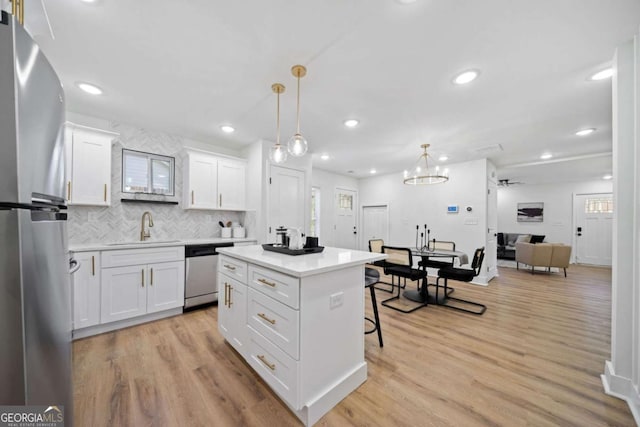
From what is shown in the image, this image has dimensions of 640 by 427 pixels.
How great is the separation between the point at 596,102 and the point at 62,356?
4704 millimetres

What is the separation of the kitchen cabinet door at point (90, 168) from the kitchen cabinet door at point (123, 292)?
0.86 meters

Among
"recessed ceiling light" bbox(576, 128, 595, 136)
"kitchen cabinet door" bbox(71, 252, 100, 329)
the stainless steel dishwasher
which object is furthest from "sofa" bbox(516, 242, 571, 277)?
"kitchen cabinet door" bbox(71, 252, 100, 329)

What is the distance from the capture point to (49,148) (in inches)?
35.2

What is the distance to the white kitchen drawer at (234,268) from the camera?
1914mm

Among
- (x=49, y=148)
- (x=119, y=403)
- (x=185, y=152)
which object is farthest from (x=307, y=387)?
(x=185, y=152)

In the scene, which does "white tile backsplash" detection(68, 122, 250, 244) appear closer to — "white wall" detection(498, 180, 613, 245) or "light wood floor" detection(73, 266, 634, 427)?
"light wood floor" detection(73, 266, 634, 427)

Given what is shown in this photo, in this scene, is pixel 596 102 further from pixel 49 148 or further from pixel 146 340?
pixel 146 340

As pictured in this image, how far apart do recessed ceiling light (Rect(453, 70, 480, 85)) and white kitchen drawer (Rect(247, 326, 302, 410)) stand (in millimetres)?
2610

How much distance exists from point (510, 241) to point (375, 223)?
4.88 metres

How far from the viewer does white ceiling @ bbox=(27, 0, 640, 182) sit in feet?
4.73

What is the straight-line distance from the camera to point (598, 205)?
6754 millimetres

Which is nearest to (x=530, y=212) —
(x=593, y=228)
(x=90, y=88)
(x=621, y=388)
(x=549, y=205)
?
(x=549, y=205)

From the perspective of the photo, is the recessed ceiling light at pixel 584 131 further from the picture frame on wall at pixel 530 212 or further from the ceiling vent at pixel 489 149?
the picture frame on wall at pixel 530 212

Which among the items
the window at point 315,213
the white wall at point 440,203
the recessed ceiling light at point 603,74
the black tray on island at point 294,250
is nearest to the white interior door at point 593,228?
the white wall at point 440,203
